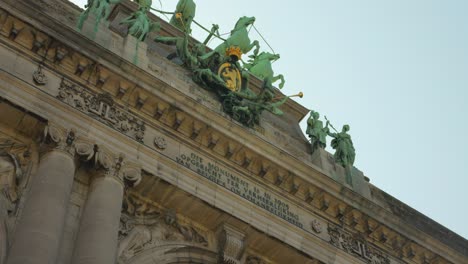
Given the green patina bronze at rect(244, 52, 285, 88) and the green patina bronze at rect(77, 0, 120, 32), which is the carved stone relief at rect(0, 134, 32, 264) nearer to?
the green patina bronze at rect(77, 0, 120, 32)

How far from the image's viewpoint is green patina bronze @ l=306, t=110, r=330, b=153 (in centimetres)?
2097

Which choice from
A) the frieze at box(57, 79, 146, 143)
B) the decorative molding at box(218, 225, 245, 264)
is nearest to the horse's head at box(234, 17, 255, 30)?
the frieze at box(57, 79, 146, 143)

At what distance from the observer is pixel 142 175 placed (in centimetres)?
1591

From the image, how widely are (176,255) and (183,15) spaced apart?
9.09m

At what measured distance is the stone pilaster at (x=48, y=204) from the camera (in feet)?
41.5

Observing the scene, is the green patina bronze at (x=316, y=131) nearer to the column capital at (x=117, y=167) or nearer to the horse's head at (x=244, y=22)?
the horse's head at (x=244, y=22)

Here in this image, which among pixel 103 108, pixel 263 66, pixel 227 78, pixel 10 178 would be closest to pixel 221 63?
pixel 227 78

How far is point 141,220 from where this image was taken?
624 inches

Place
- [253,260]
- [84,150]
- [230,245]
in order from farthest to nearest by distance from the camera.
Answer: [253,260]
[230,245]
[84,150]

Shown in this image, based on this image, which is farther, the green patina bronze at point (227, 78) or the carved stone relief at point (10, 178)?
the green patina bronze at point (227, 78)

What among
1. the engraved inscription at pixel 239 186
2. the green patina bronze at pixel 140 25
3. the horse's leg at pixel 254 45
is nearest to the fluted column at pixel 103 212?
the engraved inscription at pixel 239 186

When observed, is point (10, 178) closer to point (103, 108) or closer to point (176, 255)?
point (103, 108)

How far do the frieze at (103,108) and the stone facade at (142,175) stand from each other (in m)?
0.03

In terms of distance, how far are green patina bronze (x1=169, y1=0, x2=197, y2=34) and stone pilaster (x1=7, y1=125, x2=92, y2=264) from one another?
8.35 m
